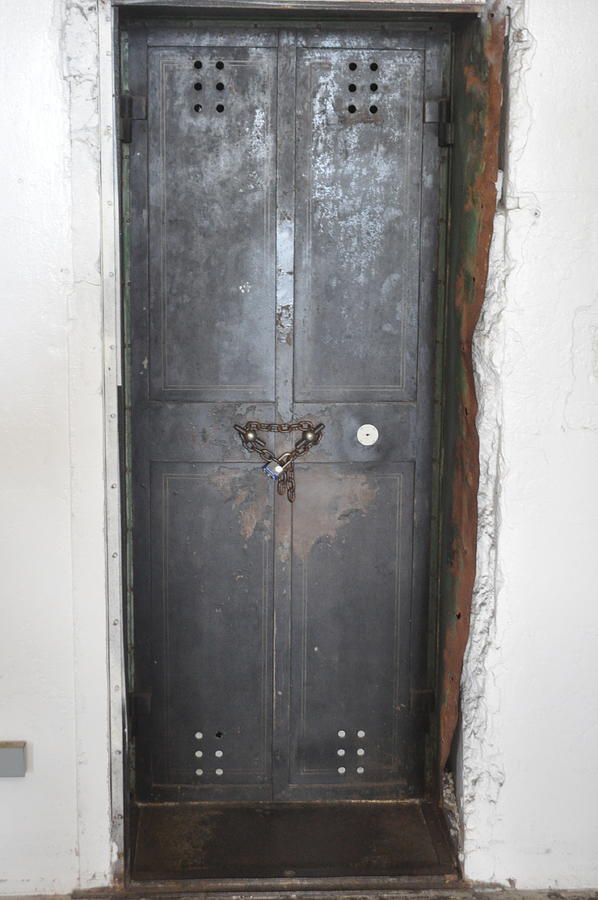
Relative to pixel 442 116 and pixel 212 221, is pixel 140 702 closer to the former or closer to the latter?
pixel 212 221

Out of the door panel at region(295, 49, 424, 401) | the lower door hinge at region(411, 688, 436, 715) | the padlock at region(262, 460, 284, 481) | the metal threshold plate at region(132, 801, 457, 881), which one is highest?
the door panel at region(295, 49, 424, 401)

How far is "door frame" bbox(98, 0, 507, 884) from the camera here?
210 centimetres

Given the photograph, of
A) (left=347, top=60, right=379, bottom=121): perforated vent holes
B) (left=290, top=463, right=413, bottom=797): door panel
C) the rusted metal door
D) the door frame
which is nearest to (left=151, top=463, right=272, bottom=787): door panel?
the rusted metal door

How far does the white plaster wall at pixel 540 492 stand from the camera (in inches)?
81.5

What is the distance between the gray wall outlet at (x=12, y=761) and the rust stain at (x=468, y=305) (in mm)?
1159

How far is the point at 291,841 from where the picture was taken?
2436 millimetres

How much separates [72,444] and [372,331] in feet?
3.04

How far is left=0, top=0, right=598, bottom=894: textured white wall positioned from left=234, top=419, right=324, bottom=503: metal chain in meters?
0.48

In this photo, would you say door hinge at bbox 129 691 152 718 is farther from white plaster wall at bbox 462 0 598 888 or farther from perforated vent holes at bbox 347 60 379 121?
perforated vent holes at bbox 347 60 379 121

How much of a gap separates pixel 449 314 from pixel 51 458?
1189mm

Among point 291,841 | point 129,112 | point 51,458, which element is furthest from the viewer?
point 291,841

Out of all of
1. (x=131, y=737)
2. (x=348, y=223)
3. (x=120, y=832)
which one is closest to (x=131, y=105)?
(x=348, y=223)

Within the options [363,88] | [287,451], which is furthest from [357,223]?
[287,451]

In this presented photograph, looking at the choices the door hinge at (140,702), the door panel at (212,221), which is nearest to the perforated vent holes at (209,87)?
the door panel at (212,221)
